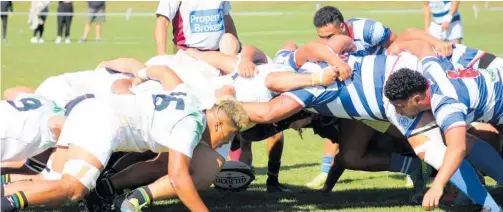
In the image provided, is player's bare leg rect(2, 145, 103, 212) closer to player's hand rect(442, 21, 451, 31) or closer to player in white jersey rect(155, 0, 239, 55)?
player in white jersey rect(155, 0, 239, 55)

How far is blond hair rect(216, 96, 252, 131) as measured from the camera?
6289 mm

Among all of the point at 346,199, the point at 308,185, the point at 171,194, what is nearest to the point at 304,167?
the point at 308,185

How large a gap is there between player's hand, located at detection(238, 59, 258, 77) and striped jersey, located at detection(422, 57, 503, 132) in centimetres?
121

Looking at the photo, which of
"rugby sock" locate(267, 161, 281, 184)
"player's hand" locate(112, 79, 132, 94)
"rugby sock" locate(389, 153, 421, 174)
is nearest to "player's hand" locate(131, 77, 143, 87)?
"player's hand" locate(112, 79, 132, 94)

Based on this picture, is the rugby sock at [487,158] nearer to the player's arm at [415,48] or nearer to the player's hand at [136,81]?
the player's arm at [415,48]

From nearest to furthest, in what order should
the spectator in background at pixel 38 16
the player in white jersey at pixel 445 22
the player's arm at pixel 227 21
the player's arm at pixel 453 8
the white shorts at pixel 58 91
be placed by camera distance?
the white shorts at pixel 58 91
the player's arm at pixel 227 21
the player's arm at pixel 453 8
the player in white jersey at pixel 445 22
the spectator in background at pixel 38 16

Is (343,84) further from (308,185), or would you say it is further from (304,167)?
(304,167)

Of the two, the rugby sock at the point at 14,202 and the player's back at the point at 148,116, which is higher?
the player's back at the point at 148,116

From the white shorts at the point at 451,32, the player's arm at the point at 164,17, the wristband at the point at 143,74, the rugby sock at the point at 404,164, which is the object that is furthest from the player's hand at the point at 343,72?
the white shorts at the point at 451,32

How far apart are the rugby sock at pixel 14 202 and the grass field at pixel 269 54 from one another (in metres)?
1.31

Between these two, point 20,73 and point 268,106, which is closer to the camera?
point 268,106

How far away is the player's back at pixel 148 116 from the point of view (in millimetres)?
6246

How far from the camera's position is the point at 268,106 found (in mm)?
6777

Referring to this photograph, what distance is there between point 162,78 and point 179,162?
1.13 metres
